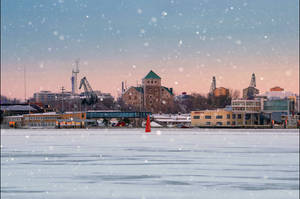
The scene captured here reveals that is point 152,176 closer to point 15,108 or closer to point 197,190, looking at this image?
point 197,190

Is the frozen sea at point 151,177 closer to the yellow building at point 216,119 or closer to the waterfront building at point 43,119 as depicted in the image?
the yellow building at point 216,119

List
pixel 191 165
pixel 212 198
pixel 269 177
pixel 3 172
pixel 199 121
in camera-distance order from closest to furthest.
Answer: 1. pixel 212 198
2. pixel 269 177
3. pixel 3 172
4. pixel 191 165
5. pixel 199 121

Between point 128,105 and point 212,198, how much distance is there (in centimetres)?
16384

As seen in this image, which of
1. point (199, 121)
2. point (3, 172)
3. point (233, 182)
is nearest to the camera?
point (233, 182)

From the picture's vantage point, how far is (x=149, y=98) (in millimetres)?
181125

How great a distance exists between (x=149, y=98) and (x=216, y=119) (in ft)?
144

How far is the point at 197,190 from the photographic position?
50.4ft

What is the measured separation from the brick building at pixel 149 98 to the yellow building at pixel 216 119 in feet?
114

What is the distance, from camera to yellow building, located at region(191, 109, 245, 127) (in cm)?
14050

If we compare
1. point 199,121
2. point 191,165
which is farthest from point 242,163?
point 199,121

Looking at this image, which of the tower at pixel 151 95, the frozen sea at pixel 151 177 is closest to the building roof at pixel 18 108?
the tower at pixel 151 95

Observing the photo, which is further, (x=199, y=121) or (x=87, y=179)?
(x=199, y=121)

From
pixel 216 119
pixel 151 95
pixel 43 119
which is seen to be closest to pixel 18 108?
pixel 43 119

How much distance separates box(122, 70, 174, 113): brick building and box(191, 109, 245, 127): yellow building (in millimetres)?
34691
